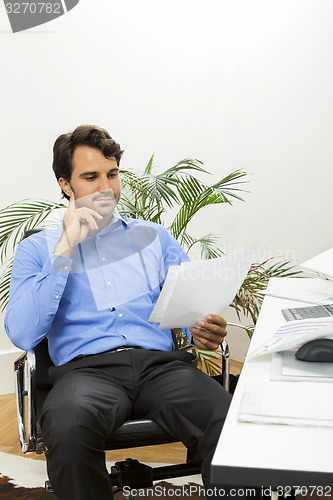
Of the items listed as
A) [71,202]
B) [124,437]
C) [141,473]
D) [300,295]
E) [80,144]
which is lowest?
[141,473]

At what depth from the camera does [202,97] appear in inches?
143

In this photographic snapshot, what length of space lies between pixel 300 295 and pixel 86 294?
2.35 ft

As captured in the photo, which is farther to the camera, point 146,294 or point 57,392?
point 146,294

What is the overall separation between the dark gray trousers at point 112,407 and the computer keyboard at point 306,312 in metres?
0.28

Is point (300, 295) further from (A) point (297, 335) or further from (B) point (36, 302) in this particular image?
(B) point (36, 302)

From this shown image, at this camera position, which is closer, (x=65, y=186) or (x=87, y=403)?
(x=87, y=403)

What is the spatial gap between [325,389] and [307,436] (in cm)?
21

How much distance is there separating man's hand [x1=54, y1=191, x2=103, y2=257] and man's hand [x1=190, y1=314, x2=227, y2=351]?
1.48 ft

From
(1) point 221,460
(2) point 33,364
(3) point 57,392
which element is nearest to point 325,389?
(1) point 221,460

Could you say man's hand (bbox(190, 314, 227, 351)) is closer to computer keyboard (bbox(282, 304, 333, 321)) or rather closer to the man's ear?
computer keyboard (bbox(282, 304, 333, 321))

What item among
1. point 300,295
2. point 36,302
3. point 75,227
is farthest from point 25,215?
point 300,295

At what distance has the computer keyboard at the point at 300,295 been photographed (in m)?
1.91

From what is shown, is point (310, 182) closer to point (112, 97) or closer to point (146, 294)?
point (112, 97)

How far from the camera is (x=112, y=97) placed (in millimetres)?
3490
